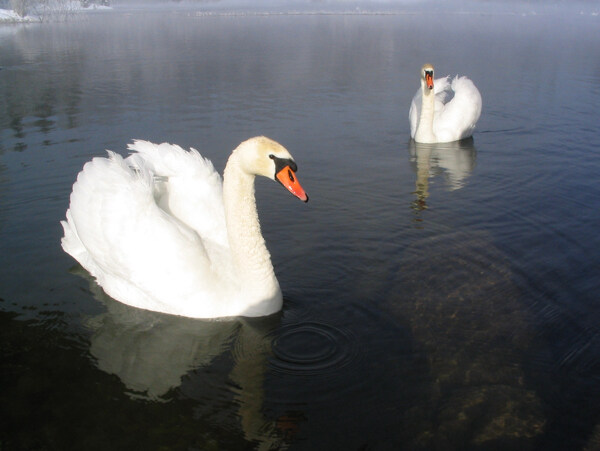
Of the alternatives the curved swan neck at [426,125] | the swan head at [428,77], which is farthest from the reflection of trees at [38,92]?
the swan head at [428,77]

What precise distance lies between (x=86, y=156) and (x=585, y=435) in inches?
370

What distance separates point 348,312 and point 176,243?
183cm

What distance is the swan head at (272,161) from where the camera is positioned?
209 inches

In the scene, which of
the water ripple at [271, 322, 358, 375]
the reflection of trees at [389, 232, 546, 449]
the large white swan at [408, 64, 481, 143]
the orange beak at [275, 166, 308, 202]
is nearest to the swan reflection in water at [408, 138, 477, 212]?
the large white swan at [408, 64, 481, 143]

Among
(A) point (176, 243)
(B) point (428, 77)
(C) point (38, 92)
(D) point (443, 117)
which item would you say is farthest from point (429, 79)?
(C) point (38, 92)

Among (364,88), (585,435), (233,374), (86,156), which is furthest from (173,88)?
(585,435)

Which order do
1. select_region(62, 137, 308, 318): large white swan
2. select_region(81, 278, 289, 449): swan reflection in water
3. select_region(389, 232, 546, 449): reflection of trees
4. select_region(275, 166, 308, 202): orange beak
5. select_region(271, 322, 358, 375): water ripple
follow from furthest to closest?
1. select_region(62, 137, 308, 318): large white swan
2. select_region(275, 166, 308, 202): orange beak
3. select_region(271, 322, 358, 375): water ripple
4. select_region(81, 278, 289, 449): swan reflection in water
5. select_region(389, 232, 546, 449): reflection of trees

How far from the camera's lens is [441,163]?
11359 mm

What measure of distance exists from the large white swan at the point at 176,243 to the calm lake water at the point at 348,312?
237mm

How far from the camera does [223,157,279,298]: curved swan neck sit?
575cm

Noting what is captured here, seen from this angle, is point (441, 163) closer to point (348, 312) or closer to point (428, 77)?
point (428, 77)

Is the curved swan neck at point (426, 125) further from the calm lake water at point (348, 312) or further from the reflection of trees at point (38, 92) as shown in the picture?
the reflection of trees at point (38, 92)

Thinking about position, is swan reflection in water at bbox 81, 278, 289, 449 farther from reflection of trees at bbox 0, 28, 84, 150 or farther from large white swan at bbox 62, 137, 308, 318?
reflection of trees at bbox 0, 28, 84, 150

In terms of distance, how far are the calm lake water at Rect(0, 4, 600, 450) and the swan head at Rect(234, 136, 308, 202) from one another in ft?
4.73
